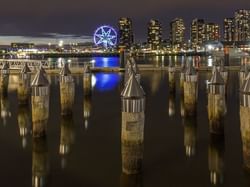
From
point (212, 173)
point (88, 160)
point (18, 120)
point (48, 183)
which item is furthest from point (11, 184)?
point (18, 120)

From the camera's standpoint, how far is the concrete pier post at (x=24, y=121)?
17.6 metres

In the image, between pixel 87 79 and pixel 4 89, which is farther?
pixel 4 89

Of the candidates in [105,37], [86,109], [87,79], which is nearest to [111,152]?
[86,109]

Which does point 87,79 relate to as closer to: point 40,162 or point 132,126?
point 40,162

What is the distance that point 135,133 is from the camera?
437 inches

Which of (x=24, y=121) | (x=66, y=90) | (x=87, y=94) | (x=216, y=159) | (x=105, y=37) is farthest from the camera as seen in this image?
(x=105, y=37)

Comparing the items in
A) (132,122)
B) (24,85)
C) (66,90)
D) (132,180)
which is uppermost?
(24,85)

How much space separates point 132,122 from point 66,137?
23.3 feet

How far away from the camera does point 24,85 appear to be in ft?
80.5

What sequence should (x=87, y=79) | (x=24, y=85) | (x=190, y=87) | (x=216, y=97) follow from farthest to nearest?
(x=87, y=79), (x=24, y=85), (x=190, y=87), (x=216, y=97)

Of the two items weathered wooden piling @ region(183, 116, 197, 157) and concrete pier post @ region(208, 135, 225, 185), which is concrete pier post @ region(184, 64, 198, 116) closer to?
weathered wooden piling @ region(183, 116, 197, 157)

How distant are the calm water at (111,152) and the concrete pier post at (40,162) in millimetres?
36

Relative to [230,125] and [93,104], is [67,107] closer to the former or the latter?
[93,104]

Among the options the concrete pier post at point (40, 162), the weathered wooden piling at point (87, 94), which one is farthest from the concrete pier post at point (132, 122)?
the weathered wooden piling at point (87, 94)
